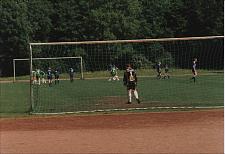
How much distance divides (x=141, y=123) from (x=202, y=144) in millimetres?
4360

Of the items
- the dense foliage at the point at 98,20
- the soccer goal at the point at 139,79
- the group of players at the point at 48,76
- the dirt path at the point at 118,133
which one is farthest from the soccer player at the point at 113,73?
the dense foliage at the point at 98,20

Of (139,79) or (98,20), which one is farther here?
(98,20)

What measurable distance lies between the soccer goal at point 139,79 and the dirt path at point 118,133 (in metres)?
3.06

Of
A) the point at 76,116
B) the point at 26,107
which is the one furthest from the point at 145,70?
the point at 76,116

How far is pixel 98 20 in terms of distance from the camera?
217 ft

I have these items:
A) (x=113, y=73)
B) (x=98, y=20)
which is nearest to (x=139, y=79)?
(x=113, y=73)

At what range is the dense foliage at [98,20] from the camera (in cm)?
6281

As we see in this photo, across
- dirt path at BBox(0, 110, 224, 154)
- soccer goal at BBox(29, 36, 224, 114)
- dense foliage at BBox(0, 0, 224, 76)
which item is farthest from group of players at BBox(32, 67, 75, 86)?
dirt path at BBox(0, 110, 224, 154)

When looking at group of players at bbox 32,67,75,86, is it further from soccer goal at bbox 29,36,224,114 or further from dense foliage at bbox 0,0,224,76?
dense foliage at bbox 0,0,224,76

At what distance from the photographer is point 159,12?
73250mm

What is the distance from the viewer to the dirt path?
11031 millimetres

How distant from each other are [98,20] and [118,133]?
53471 millimetres

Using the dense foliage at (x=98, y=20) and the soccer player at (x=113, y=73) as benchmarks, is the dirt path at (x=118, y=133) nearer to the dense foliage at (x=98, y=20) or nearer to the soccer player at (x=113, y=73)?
the soccer player at (x=113, y=73)

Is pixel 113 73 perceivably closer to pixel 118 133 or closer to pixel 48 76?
pixel 48 76
